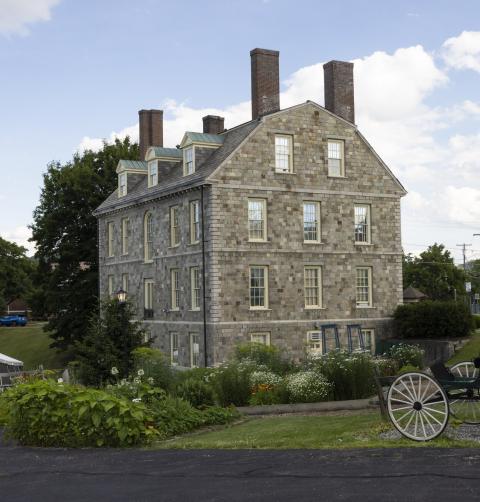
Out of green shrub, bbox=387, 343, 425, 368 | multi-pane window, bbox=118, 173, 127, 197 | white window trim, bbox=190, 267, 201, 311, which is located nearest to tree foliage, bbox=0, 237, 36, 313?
multi-pane window, bbox=118, 173, 127, 197

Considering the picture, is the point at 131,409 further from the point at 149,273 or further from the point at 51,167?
the point at 51,167

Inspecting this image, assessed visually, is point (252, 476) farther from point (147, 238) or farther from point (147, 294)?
point (147, 238)

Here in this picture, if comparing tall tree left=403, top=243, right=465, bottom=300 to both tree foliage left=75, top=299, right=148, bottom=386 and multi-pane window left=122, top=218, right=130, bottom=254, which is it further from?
tree foliage left=75, top=299, right=148, bottom=386

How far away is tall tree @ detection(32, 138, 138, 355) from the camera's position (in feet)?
177

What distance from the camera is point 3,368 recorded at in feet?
116

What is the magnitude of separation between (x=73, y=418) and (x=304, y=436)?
433 cm

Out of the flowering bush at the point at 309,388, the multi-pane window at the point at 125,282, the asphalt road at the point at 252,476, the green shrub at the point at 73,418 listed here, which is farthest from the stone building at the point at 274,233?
the asphalt road at the point at 252,476

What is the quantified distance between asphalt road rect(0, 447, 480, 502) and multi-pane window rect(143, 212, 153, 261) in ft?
98.4

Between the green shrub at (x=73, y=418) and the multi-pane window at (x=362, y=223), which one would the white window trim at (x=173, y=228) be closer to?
the multi-pane window at (x=362, y=223)

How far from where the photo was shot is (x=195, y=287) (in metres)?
38.2

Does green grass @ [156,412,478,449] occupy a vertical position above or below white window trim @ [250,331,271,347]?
below

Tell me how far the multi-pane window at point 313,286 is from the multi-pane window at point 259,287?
225 centimetres

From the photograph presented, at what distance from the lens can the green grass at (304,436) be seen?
12.8 metres

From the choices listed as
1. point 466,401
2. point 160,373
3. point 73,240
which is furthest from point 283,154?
point 466,401
